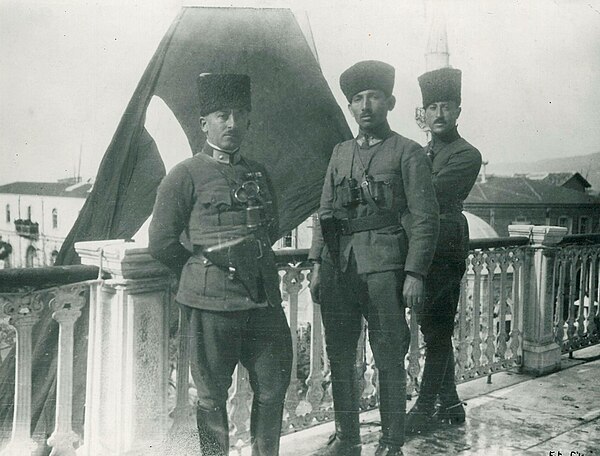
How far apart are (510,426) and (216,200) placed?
2.21m

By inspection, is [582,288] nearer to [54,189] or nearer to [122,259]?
[122,259]

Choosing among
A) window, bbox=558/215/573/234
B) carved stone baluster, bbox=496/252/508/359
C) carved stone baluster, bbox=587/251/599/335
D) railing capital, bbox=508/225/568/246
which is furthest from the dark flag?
window, bbox=558/215/573/234

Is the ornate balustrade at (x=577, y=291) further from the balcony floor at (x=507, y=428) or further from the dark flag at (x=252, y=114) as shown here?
the dark flag at (x=252, y=114)

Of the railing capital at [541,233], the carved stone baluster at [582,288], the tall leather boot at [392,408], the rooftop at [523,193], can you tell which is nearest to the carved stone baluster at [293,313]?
the tall leather boot at [392,408]

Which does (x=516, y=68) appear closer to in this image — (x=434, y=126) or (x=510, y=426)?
(x=434, y=126)

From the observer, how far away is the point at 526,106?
12.5 feet

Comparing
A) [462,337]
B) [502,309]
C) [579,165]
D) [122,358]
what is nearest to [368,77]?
[122,358]

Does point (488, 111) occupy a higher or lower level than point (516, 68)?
lower

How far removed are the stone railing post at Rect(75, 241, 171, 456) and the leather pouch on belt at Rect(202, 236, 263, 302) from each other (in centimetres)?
33

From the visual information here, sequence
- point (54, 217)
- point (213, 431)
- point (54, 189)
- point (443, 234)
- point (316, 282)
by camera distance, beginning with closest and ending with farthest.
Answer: point (213, 431) < point (316, 282) < point (443, 234) < point (54, 189) < point (54, 217)

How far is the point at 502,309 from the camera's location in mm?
4152

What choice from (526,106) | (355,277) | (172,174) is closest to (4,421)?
(172,174)

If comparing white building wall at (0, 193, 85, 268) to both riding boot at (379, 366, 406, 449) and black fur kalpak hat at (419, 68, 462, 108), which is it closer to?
black fur kalpak hat at (419, 68, 462, 108)

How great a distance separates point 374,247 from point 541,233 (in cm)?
212
